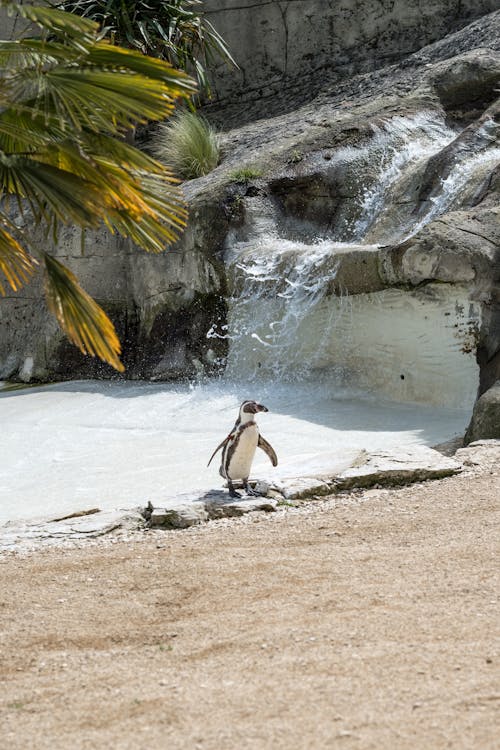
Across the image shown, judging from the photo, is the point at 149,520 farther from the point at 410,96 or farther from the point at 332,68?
the point at 332,68

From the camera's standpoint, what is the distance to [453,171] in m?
11.1

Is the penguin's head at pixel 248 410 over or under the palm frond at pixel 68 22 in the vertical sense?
under

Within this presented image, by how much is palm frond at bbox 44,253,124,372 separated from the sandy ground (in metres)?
1.14

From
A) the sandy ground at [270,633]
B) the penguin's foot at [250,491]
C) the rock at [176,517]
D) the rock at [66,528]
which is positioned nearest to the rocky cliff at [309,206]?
the penguin's foot at [250,491]

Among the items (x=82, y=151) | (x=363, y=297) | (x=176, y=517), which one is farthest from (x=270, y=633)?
(x=363, y=297)

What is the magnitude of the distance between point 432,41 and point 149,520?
11.9 meters

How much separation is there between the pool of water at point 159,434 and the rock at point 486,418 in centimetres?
62

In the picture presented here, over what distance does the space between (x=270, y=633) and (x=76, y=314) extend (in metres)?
1.48

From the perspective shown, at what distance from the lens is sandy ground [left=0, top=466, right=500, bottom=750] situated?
3.15 meters

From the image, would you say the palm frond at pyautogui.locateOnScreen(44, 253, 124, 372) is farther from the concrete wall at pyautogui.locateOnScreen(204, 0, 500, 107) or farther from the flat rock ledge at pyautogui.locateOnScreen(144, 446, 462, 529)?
the concrete wall at pyautogui.locateOnScreen(204, 0, 500, 107)

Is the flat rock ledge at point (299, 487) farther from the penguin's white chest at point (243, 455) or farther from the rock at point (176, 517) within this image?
the penguin's white chest at point (243, 455)

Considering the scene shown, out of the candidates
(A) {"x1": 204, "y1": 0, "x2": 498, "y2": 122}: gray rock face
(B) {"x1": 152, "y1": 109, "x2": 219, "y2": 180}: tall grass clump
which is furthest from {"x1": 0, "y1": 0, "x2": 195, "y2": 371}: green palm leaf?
(A) {"x1": 204, "y1": 0, "x2": 498, "y2": 122}: gray rock face

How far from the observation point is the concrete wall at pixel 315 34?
15805 millimetres

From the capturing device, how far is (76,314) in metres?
4.22
